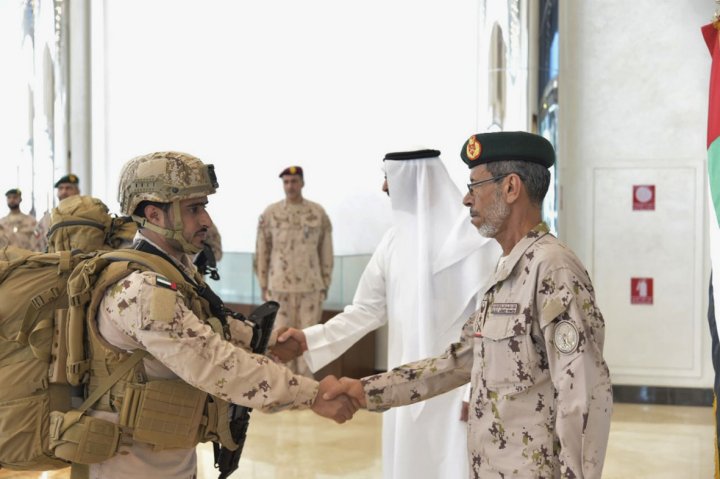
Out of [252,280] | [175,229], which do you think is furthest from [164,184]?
[252,280]

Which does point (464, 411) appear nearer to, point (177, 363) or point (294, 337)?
point (294, 337)

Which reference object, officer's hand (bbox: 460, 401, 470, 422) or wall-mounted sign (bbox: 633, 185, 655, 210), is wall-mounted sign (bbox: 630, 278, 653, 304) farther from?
officer's hand (bbox: 460, 401, 470, 422)

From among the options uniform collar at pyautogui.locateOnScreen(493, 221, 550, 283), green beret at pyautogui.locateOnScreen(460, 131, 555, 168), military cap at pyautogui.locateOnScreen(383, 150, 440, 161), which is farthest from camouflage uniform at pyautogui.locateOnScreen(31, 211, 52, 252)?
uniform collar at pyautogui.locateOnScreen(493, 221, 550, 283)

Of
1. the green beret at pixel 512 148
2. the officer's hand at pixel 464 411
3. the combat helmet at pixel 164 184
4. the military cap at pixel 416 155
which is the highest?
the military cap at pixel 416 155

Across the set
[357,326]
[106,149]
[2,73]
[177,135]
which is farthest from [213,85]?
[357,326]

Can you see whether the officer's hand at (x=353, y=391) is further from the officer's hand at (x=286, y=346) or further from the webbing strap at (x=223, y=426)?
the officer's hand at (x=286, y=346)

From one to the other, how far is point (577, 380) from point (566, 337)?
11 cm

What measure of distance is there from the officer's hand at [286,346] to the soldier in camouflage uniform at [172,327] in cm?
98

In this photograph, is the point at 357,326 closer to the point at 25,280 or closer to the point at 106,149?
the point at 25,280

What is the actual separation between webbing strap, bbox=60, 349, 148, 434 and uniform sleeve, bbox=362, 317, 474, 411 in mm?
767

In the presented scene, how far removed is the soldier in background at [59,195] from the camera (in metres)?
8.09

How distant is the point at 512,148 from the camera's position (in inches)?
91.7

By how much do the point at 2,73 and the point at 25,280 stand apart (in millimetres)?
8373

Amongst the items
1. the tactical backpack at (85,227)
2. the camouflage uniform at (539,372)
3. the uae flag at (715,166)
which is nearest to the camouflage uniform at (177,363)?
the camouflage uniform at (539,372)
